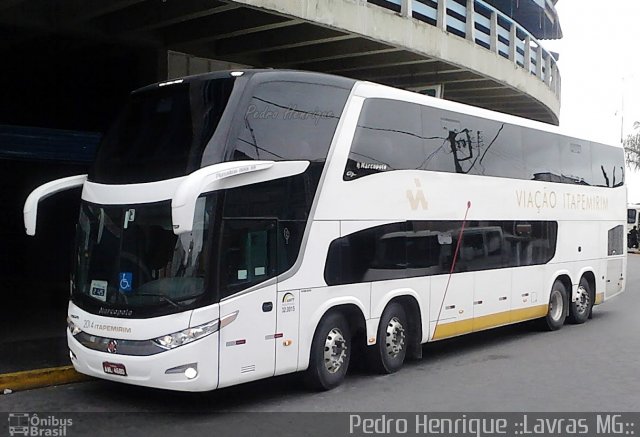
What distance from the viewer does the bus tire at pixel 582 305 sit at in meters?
14.3

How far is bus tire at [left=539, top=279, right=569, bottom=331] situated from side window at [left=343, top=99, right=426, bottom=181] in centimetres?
519

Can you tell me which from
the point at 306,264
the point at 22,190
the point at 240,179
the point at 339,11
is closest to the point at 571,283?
the point at 339,11

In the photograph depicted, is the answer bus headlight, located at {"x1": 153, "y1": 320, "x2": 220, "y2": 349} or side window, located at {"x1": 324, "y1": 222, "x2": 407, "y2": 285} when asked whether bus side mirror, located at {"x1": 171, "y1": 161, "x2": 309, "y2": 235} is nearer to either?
bus headlight, located at {"x1": 153, "y1": 320, "x2": 220, "y2": 349}

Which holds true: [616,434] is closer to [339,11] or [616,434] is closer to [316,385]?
[316,385]

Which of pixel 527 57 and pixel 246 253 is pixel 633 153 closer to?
pixel 527 57

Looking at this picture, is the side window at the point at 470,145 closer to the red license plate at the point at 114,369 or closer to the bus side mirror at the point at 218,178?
the bus side mirror at the point at 218,178

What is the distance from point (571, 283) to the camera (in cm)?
1405

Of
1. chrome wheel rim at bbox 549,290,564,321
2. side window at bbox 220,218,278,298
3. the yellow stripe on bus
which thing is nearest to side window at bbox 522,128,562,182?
chrome wheel rim at bbox 549,290,564,321

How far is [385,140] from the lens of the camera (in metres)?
9.38

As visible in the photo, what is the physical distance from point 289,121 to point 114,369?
3.27 metres

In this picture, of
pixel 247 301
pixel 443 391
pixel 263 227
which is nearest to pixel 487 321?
pixel 443 391

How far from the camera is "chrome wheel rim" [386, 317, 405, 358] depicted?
9.48 m

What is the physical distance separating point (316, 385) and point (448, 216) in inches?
137

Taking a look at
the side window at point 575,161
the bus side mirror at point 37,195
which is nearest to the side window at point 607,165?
the side window at point 575,161
